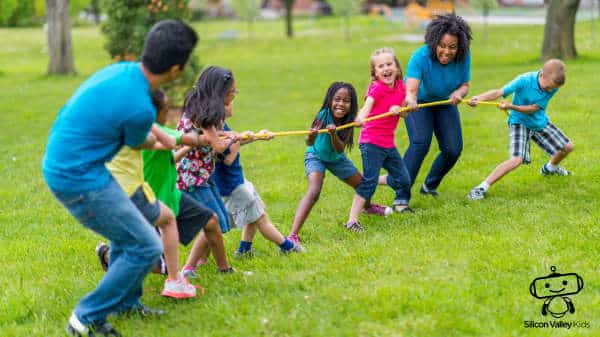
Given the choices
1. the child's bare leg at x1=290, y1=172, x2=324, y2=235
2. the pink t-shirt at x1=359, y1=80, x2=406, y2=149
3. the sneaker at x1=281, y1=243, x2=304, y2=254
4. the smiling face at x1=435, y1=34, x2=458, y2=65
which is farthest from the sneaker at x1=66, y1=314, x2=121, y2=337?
the smiling face at x1=435, y1=34, x2=458, y2=65

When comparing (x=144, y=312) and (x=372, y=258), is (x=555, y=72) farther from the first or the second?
(x=144, y=312)

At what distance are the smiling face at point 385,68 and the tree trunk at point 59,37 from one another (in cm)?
1904

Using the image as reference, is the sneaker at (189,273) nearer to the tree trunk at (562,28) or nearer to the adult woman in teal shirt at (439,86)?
the adult woman in teal shirt at (439,86)

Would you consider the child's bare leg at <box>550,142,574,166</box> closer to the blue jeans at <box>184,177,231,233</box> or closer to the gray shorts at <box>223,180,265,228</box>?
the gray shorts at <box>223,180,265,228</box>

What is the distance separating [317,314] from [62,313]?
1.80 meters

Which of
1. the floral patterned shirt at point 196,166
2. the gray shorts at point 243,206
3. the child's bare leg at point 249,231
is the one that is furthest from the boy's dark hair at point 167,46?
the child's bare leg at point 249,231

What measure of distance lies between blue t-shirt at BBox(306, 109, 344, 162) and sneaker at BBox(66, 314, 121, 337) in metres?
2.68

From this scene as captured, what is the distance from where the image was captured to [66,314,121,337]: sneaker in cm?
495

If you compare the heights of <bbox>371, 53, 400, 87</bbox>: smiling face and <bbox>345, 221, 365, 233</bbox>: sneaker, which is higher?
<bbox>371, 53, 400, 87</bbox>: smiling face

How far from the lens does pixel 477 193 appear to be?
8.23 m

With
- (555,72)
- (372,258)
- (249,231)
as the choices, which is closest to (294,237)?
(249,231)

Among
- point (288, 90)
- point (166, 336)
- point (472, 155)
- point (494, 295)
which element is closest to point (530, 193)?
point (472, 155)

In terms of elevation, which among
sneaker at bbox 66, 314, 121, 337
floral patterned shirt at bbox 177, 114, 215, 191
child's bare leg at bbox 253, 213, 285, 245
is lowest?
sneaker at bbox 66, 314, 121, 337

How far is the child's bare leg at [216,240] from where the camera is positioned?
19.1 feet
